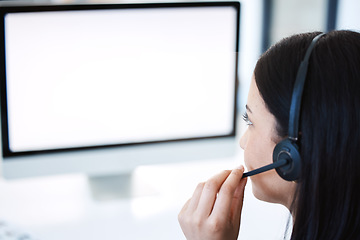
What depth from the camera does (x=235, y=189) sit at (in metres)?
0.80

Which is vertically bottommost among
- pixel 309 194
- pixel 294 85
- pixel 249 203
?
pixel 249 203

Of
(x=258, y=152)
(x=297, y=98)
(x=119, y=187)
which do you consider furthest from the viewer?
(x=119, y=187)

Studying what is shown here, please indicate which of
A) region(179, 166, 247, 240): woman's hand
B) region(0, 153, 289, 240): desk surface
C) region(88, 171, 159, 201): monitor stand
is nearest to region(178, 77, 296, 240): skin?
region(179, 166, 247, 240): woman's hand

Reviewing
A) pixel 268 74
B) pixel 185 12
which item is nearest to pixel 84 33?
pixel 185 12

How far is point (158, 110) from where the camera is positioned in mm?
1131

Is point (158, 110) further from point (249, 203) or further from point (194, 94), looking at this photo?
point (249, 203)

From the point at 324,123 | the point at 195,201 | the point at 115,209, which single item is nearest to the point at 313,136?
the point at 324,123

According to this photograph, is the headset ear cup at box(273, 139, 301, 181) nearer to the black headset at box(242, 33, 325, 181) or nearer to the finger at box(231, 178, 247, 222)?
the black headset at box(242, 33, 325, 181)

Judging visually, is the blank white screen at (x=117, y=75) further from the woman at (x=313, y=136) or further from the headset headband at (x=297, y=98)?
the headset headband at (x=297, y=98)

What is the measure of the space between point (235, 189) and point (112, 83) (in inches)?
16.2

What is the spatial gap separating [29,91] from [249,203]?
0.53 meters

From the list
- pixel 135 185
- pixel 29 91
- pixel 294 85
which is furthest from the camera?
pixel 135 185

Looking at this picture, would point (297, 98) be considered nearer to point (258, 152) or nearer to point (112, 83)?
point (258, 152)

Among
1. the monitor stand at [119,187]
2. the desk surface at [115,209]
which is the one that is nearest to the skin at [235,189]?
the desk surface at [115,209]
